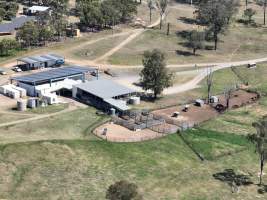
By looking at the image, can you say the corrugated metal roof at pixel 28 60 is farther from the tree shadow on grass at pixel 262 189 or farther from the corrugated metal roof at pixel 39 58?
the tree shadow on grass at pixel 262 189

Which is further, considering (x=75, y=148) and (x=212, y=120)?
(x=212, y=120)

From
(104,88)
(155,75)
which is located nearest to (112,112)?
(104,88)

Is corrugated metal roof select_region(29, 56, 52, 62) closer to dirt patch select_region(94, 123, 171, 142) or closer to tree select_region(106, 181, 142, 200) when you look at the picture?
dirt patch select_region(94, 123, 171, 142)

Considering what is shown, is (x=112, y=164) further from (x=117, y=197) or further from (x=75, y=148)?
(x=117, y=197)

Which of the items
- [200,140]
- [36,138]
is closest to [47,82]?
[36,138]

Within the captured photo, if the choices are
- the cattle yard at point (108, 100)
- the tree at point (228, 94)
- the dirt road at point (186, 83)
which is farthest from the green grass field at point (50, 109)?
the tree at point (228, 94)

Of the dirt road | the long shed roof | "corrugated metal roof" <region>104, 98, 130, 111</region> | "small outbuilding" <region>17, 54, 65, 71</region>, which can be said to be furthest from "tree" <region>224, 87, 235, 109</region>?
the long shed roof
